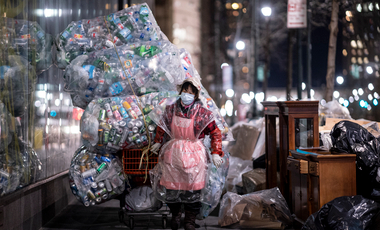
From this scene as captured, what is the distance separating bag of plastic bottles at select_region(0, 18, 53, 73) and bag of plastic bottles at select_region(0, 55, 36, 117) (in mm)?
93

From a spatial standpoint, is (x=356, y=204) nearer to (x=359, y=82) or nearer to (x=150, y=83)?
(x=150, y=83)

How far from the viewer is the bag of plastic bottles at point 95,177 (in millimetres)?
4141

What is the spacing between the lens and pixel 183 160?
12.6 feet

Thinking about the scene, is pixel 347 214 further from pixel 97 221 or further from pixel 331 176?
pixel 97 221

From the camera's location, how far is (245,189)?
18.9 feet

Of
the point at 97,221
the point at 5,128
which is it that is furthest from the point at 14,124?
the point at 97,221

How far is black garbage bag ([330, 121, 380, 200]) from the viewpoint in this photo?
3.73 m

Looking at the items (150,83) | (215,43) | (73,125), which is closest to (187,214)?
(150,83)

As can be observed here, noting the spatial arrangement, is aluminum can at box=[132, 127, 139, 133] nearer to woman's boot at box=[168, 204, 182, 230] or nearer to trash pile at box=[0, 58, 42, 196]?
woman's boot at box=[168, 204, 182, 230]

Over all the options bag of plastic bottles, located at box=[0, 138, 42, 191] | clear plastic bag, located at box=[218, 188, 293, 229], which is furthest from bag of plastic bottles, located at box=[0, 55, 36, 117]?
clear plastic bag, located at box=[218, 188, 293, 229]

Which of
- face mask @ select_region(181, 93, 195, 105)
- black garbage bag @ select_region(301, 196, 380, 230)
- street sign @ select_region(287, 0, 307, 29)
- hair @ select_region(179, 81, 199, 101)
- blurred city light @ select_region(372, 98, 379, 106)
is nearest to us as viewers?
black garbage bag @ select_region(301, 196, 380, 230)

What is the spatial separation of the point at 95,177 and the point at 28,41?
164 centimetres

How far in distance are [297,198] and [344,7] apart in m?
7.51

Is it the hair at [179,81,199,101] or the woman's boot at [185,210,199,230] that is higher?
the hair at [179,81,199,101]
